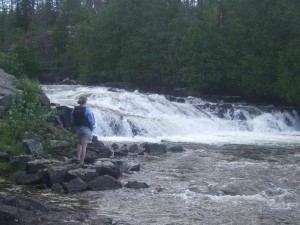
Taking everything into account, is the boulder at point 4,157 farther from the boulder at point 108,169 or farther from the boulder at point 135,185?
the boulder at point 135,185

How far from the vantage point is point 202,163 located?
18.3m

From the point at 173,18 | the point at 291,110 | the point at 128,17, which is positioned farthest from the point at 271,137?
the point at 128,17

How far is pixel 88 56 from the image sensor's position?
54.2 m

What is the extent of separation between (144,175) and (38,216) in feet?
19.6

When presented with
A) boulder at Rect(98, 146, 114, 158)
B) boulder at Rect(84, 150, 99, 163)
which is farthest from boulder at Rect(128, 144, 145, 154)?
boulder at Rect(84, 150, 99, 163)

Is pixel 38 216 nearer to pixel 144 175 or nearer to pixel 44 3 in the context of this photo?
pixel 144 175

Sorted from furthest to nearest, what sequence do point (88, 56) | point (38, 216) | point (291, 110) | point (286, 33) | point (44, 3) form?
point (44, 3) → point (88, 56) → point (286, 33) → point (291, 110) → point (38, 216)

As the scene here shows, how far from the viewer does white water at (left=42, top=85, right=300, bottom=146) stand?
82.5 feet

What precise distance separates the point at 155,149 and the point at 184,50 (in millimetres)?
22804

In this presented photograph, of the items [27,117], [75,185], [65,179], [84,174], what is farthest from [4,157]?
[75,185]

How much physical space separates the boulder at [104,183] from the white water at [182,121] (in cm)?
949

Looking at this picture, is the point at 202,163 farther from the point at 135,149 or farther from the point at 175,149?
the point at 135,149

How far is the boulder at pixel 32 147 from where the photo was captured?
1566 centimetres

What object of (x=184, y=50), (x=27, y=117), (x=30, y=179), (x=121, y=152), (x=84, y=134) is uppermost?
(x=184, y=50)
